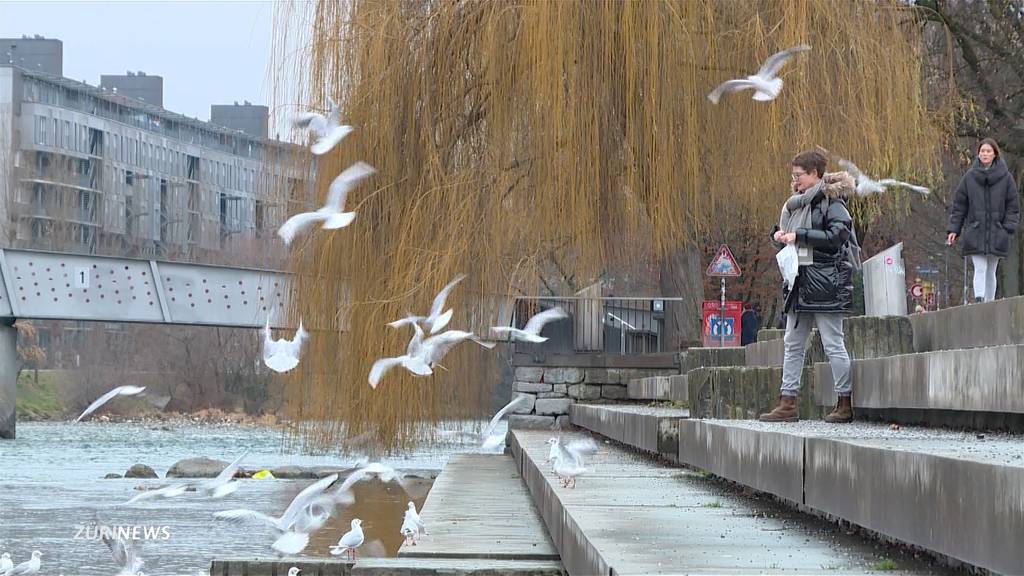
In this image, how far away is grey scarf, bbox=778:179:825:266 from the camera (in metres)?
7.95

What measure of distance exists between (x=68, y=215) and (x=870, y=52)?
5800cm

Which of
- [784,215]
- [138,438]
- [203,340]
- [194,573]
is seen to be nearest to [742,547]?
[784,215]

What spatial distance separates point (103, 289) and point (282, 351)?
Answer: 23.8 m

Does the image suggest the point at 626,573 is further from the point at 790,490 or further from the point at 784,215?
the point at 784,215

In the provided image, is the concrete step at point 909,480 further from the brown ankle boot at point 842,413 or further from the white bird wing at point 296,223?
the white bird wing at point 296,223

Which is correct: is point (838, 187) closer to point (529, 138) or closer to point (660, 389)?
point (660, 389)

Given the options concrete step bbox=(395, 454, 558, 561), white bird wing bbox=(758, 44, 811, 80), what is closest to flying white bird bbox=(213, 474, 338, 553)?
concrete step bbox=(395, 454, 558, 561)

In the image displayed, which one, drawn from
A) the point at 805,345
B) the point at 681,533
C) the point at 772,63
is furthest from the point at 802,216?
the point at 772,63

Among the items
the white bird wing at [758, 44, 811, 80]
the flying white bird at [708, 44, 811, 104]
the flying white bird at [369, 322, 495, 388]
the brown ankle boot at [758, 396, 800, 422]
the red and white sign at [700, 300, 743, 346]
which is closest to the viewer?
the brown ankle boot at [758, 396, 800, 422]

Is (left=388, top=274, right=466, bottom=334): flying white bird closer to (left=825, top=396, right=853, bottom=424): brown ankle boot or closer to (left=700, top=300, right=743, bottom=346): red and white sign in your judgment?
(left=700, top=300, right=743, bottom=346): red and white sign

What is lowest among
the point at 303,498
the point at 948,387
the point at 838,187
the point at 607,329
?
the point at 303,498

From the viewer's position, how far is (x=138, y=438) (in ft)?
124

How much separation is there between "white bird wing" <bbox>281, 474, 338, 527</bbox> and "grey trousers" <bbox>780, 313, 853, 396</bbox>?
258 cm

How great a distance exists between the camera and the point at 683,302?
68.5 feet
